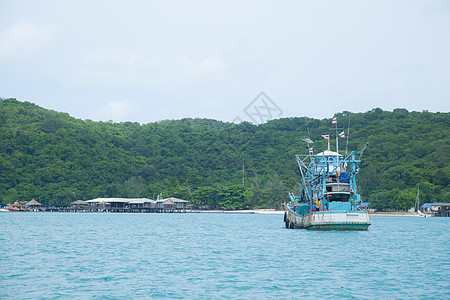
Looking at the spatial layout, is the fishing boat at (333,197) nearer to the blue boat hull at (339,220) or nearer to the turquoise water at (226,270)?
the blue boat hull at (339,220)

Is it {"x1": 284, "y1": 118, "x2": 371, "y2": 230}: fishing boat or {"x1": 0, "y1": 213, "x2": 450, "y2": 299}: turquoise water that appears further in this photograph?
{"x1": 284, "y1": 118, "x2": 371, "y2": 230}: fishing boat

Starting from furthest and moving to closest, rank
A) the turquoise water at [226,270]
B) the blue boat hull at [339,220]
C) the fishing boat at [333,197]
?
the fishing boat at [333,197] < the blue boat hull at [339,220] < the turquoise water at [226,270]

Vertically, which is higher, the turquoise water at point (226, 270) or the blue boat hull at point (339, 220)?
the blue boat hull at point (339, 220)

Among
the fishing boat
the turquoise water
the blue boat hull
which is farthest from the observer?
the fishing boat

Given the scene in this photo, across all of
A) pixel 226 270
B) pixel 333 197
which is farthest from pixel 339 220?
pixel 226 270

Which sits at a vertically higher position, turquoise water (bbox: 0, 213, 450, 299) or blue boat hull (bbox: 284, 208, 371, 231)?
blue boat hull (bbox: 284, 208, 371, 231)

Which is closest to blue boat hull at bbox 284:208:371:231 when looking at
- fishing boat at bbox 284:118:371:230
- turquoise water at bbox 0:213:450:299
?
fishing boat at bbox 284:118:371:230

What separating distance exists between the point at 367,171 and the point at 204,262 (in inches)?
5451

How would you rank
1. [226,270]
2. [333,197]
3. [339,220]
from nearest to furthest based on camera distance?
1. [226,270]
2. [339,220]
3. [333,197]

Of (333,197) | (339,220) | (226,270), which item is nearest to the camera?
(226,270)

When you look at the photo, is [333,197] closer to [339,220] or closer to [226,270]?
[339,220]

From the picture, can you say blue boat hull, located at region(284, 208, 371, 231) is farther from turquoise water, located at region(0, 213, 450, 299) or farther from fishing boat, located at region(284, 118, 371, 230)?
turquoise water, located at region(0, 213, 450, 299)

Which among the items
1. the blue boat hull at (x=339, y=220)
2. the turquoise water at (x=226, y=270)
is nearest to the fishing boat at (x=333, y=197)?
the blue boat hull at (x=339, y=220)

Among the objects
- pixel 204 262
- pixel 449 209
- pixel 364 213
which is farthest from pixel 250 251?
pixel 449 209
